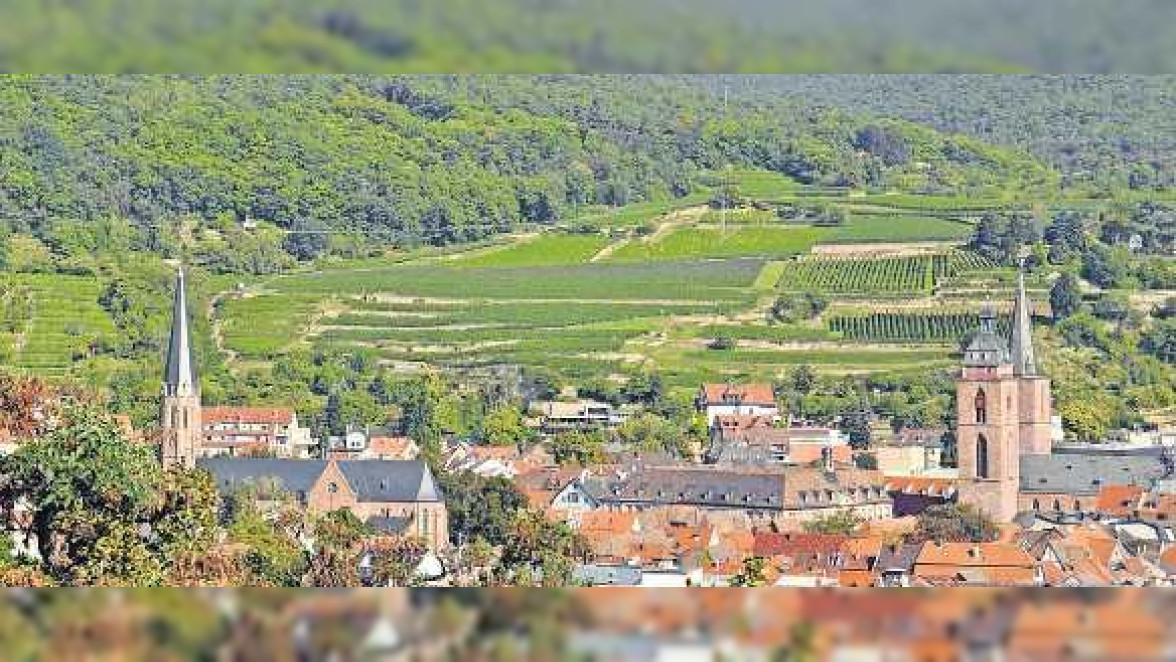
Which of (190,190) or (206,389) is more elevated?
(190,190)

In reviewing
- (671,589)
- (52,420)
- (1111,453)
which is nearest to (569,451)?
(1111,453)

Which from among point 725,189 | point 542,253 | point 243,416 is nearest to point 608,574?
point 243,416

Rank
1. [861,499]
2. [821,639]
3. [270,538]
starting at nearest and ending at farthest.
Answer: [821,639] → [270,538] → [861,499]

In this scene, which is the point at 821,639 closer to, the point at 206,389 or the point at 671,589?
the point at 671,589

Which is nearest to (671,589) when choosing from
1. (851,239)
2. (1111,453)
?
(1111,453)

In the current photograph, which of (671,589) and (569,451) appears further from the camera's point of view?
(569,451)

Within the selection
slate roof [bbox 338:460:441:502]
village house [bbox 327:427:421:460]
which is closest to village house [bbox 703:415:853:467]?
village house [bbox 327:427:421:460]

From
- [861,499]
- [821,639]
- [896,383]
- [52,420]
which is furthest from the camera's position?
[896,383]
